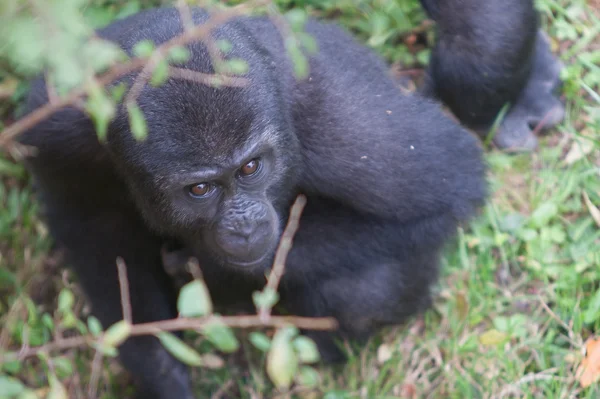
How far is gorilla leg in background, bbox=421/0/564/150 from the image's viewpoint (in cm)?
463

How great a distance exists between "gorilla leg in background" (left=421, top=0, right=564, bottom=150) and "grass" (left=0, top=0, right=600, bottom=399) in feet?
1.04

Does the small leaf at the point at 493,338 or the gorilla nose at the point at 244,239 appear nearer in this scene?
the gorilla nose at the point at 244,239

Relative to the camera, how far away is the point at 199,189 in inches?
138

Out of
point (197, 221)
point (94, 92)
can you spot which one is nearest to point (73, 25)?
point (94, 92)

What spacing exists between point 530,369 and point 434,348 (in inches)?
20.8

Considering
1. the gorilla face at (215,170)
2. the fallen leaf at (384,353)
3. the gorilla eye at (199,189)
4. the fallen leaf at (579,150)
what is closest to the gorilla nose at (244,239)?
the gorilla face at (215,170)

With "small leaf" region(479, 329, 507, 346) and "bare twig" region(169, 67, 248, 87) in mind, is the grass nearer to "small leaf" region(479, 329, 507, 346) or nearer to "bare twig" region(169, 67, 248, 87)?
"small leaf" region(479, 329, 507, 346)

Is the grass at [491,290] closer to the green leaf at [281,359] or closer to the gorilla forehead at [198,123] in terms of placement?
the gorilla forehead at [198,123]

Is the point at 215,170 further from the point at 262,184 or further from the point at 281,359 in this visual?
the point at 281,359

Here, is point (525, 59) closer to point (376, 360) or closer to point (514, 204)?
point (514, 204)

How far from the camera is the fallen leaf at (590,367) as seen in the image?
3996mm

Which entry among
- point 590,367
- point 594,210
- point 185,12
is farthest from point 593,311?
point 185,12

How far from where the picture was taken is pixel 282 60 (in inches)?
151

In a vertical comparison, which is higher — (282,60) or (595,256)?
(282,60)
